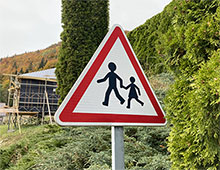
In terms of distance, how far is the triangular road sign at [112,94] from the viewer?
4.58 ft

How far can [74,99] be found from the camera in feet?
4.65

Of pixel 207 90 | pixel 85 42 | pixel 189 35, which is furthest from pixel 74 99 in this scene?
pixel 85 42

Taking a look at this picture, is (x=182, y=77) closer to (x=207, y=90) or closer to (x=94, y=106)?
(x=207, y=90)

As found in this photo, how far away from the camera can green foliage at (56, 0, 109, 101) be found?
258 inches

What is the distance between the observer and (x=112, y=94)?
1.50m

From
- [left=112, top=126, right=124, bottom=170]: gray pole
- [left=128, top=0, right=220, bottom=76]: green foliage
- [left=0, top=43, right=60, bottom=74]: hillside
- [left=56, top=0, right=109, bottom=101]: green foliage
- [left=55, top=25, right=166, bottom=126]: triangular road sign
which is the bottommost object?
[left=112, top=126, right=124, bottom=170]: gray pole

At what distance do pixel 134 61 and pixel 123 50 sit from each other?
0.13m

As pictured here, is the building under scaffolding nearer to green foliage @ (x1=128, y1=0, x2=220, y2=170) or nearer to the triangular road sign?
green foliage @ (x1=128, y1=0, x2=220, y2=170)

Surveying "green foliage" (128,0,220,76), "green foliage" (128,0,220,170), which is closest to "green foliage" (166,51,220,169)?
"green foliage" (128,0,220,170)

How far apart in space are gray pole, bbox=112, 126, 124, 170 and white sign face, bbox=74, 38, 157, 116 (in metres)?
0.13

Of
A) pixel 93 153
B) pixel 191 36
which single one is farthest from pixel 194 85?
pixel 93 153

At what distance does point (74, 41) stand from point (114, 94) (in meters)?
5.44

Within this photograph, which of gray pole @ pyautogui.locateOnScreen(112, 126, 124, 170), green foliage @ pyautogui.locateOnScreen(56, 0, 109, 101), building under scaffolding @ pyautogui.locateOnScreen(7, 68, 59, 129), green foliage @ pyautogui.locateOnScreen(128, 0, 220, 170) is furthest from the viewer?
building under scaffolding @ pyautogui.locateOnScreen(7, 68, 59, 129)

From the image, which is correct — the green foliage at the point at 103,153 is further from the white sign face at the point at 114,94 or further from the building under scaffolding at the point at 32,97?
the building under scaffolding at the point at 32,97
